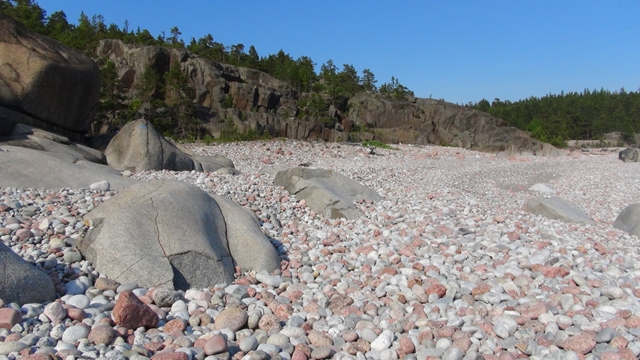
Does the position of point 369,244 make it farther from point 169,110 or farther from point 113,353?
point 169,110

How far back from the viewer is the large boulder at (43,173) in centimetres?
804

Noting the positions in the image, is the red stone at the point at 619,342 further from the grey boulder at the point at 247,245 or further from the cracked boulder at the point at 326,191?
the cracked boulder at the point at 326,191

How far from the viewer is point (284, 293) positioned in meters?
5.24

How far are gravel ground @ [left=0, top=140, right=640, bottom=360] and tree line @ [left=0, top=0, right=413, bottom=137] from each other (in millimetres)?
19732

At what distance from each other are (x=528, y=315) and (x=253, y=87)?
41359 millimetres

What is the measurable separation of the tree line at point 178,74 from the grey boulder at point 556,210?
2088 cm

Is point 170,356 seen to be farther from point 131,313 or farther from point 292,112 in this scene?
point 292,112

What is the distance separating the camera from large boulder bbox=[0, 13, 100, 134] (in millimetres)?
12680

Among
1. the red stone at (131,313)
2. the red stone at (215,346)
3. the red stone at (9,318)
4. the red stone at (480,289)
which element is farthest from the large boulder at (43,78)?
the red stone at (480,289)

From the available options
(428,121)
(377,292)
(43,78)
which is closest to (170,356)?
(377,292)

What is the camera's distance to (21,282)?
4.05 metres

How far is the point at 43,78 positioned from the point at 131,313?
11.8 meters

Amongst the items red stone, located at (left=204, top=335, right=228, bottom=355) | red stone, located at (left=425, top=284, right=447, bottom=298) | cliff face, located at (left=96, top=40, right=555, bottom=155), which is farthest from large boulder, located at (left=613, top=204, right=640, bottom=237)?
cliff face, located at (left=96, top=40, right=555, bottom=155)

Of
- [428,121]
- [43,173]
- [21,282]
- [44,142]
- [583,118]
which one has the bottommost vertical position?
[21,282]
